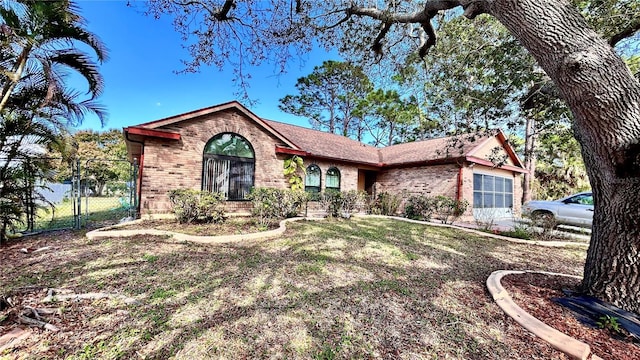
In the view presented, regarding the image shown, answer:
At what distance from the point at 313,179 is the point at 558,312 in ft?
33.2

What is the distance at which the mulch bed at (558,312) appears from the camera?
238 cm

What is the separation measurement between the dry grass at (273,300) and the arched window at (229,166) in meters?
3.81

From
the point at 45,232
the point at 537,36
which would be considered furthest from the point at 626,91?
the point at 45,232

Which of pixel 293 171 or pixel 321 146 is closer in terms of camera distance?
pixel 293 171

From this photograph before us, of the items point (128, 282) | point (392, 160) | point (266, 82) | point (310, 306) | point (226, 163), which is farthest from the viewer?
point (392, 160)

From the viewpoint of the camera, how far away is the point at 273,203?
8.73 meters

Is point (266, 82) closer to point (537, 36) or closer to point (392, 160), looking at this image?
point (537, 36)

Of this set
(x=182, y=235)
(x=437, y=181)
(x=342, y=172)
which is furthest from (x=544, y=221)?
(x=182, y=235)

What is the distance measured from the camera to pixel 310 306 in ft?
10.3

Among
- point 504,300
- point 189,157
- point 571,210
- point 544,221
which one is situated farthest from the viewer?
point 571,210

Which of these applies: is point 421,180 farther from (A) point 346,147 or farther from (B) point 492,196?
(A) point 346,147

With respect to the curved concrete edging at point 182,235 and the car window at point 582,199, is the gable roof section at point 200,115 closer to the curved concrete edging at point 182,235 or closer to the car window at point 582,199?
the curved concrete edging at point 182,235

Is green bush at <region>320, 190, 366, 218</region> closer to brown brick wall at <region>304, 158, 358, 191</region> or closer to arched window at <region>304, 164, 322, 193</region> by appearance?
arched window at <region>304, 164, 322, 193</region>

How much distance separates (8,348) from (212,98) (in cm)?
921
